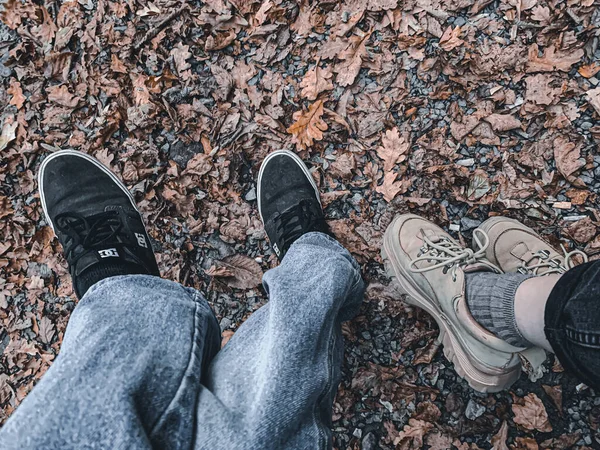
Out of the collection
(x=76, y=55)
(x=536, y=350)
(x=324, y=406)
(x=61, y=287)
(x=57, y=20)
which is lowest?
(x=61, y=287)

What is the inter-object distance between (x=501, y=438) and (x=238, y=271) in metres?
1.68

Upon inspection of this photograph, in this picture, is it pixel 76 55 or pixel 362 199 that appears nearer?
pixel 362 199

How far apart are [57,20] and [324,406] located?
9.16ft

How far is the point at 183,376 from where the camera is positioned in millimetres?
1362

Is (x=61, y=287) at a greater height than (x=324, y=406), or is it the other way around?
(x=324, y=406)

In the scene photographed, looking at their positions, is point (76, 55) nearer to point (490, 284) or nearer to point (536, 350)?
point (490, 284)

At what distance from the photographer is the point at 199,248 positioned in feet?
8.41

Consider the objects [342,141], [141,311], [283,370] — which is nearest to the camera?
[283,370]

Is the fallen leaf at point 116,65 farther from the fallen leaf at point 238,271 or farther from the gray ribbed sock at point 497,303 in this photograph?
the gray ribbed sock at point 497,303

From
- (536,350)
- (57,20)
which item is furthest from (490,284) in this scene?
(57,20)

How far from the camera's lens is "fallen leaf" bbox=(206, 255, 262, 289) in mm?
2514

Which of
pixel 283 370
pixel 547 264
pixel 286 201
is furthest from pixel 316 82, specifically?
pixel 283 370

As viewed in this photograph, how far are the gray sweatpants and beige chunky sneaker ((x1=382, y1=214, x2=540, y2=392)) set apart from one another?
0.68 metres

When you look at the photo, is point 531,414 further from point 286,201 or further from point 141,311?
point 141,311
